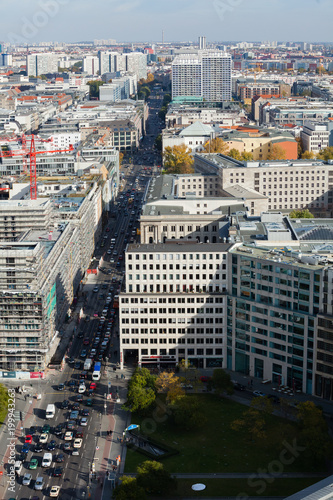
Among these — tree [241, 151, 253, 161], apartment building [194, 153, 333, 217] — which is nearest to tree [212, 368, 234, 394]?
apartment building [194, 153, 333, 217]

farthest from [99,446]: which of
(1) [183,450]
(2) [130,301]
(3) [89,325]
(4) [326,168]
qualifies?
(4) [326,168]

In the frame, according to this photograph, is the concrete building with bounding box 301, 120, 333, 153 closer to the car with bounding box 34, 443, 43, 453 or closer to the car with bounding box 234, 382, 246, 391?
Answer: the car with bounding box 234, 382, 246, 391

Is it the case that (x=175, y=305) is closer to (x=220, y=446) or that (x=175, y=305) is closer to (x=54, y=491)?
(x=220, y=446)

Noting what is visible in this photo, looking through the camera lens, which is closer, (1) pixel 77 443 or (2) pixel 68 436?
(1) pixel 77 443

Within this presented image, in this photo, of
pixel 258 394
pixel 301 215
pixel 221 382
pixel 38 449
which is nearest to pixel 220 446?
pixel 221 382

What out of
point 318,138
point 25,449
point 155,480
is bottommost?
point 25,449

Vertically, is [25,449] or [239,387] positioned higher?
[239,387]

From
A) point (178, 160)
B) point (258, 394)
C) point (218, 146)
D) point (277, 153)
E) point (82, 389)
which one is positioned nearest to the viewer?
point (258, 394)

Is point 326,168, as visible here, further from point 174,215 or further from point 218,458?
point 218,458

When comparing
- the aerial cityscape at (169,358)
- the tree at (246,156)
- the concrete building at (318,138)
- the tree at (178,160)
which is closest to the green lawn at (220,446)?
the aerial cityscape at (169,358)
